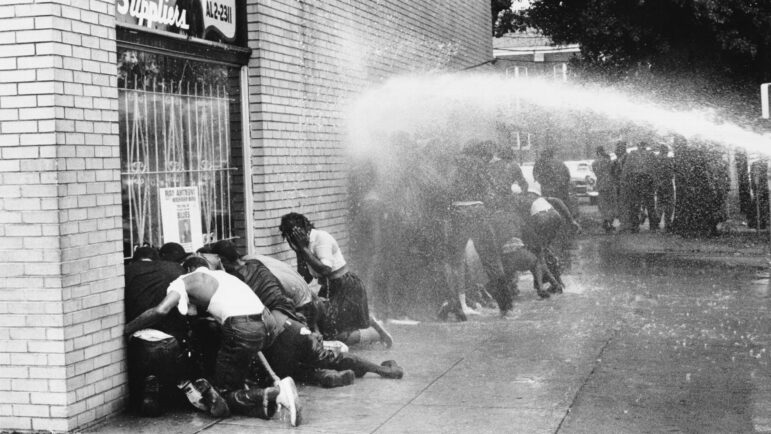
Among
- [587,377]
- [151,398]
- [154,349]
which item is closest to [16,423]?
[151,398]

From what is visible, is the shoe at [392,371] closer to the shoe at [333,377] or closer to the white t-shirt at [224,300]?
the shoe at [333,377]

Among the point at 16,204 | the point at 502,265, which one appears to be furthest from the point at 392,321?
the point at 16,204

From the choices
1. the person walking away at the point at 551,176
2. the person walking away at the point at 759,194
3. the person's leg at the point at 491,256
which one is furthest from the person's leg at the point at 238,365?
the person walking away at the point at 759,194

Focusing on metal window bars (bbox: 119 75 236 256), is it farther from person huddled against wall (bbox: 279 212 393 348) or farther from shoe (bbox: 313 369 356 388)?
shoe (bbox: 313 369 356 388)

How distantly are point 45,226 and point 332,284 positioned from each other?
125 inches

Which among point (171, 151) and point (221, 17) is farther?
point (221, 17)

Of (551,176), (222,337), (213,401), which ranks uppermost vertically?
(551,176)

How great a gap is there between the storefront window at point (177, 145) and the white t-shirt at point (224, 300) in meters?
1.00

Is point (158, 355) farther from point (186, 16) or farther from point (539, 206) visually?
point (539, 206)

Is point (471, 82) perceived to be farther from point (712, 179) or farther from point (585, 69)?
point (585, 69)

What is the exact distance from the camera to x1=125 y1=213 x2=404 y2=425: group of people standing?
643cm

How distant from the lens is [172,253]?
720 centimetres

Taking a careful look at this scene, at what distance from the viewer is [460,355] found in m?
8.35

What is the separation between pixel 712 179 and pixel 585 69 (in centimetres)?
549
